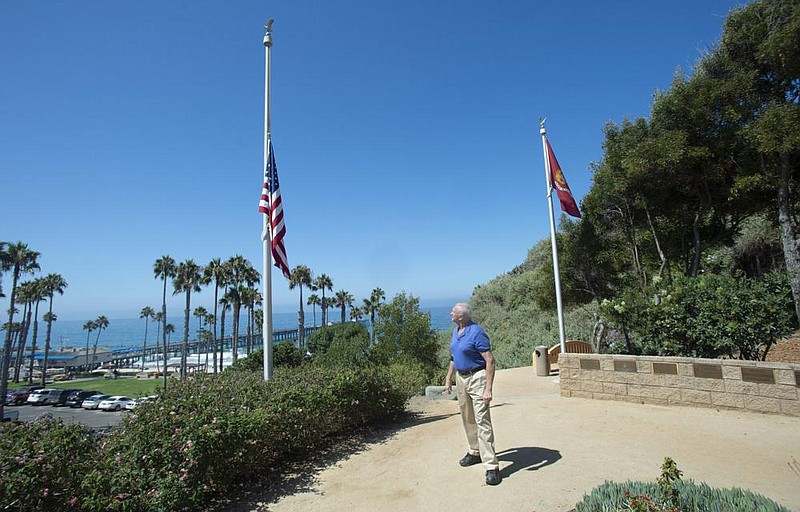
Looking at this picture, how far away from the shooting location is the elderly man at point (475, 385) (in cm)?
453

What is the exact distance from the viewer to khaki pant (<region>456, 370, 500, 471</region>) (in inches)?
179

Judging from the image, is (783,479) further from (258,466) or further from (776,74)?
(776,74)

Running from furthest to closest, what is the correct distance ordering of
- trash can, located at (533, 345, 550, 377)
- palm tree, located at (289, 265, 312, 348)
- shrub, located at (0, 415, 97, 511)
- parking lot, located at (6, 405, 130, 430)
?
palm tree, located at (289, 265, 312, 348) < parking lot, located at (6, 405, 130, 430) < trash can, located at (533, 345, 550, 377) < shrub, located at (0, 415, 97, 511)

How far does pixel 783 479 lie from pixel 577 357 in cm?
429

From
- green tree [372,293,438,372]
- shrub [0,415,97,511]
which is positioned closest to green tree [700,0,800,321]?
shrub [0,415,97,511]

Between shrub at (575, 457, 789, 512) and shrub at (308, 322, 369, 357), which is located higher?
shrub at (308, 322, 369, 357)

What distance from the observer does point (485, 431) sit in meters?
4.59

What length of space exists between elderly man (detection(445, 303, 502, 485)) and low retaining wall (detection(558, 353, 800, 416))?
4368mm

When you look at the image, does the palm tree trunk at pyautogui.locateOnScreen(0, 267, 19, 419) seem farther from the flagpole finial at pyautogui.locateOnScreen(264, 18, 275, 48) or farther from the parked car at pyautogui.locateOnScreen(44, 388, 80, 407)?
the flagpole finial at pyautogui.locateOnScreen(264, 18, 275, 48)

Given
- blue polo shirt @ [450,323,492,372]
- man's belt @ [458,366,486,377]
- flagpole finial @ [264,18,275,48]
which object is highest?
flagpole finial @ [264,18,275,48]

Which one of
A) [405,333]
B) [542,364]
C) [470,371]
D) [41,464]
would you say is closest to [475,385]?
[470,371]

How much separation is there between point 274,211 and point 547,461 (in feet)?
20.3

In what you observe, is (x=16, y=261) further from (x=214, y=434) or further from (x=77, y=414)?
(x=214, y=434)

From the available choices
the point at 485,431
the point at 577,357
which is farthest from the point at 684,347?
the point at 485,431
